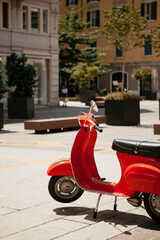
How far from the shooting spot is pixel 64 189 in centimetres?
617

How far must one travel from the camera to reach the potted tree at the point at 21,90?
2266cm

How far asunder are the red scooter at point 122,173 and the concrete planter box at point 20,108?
16.5 metres

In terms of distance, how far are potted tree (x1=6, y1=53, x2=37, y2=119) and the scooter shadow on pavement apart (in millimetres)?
16784

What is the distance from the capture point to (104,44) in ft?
177

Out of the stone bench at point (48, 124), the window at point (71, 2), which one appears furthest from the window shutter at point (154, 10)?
the stone bench at point (48, 124)

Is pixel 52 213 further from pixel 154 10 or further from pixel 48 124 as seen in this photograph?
pixel 154 10

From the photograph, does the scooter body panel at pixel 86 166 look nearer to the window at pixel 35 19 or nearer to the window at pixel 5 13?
the window at pixel 5 13

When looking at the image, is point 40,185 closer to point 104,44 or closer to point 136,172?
point 136,172

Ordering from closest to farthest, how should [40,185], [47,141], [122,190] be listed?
[122,190]
[40,185]
[47,141]

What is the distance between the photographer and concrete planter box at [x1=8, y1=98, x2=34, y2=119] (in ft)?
74.0

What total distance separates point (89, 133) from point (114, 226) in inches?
47.0

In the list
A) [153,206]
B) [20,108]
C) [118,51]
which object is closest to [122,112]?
[20,108]

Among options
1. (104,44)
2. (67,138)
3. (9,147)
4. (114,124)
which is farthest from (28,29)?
(104,44)

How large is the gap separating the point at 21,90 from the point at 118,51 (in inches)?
1213
